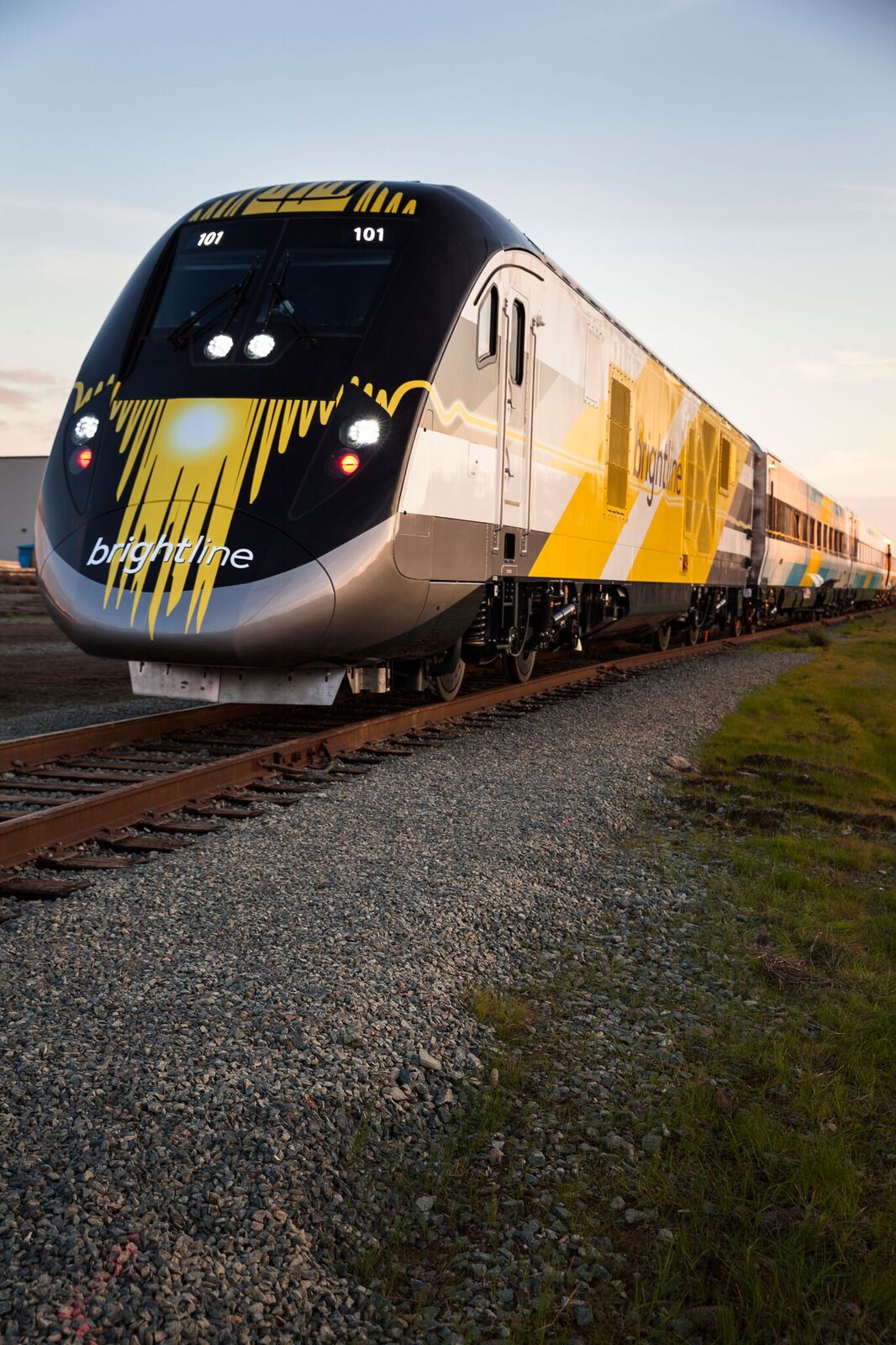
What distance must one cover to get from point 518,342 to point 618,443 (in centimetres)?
308

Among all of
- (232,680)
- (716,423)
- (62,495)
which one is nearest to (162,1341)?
(232,680)

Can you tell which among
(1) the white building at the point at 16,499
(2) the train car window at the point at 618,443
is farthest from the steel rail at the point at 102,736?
(1) the white building at the point at 16,499

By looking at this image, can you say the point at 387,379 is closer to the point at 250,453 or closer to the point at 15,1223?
the point at 250,453

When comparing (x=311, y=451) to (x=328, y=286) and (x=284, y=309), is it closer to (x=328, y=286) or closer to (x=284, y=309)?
(x=284, y=309)

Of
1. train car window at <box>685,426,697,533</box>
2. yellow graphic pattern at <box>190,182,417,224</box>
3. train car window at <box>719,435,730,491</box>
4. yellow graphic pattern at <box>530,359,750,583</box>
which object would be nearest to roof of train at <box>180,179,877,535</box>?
yellow graphic pattern at <box>190,182,417,224</box>

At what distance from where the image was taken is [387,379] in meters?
6.74

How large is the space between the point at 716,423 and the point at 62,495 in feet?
40.3

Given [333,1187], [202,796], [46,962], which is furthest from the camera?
[202,796]

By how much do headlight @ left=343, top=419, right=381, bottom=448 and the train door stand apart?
1.53 meters

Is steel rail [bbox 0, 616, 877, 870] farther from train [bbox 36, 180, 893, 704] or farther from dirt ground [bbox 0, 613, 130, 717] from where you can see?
dirt ground [bbox 0, 613, 130, 717]

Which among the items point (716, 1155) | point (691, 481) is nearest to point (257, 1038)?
point (716, 1155)

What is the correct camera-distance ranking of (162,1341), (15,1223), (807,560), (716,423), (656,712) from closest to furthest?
(162,1341)
(15,1223)
(656,712)
(716,423)
(807,560)

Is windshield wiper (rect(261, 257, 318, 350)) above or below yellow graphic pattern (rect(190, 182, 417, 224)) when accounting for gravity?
below

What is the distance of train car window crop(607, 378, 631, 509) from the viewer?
35.4 ft
